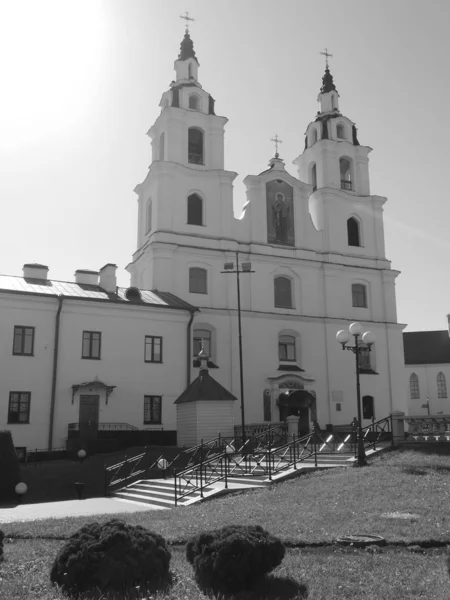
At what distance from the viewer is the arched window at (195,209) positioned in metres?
41.7

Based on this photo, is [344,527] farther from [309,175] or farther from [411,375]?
[411,375]

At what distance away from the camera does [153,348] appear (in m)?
Result: 34.6

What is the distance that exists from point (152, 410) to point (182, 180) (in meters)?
15.9

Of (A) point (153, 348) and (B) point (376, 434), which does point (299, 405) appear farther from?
(B) point (376, 434)

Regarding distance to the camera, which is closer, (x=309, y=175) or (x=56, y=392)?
(x=56, y=392)

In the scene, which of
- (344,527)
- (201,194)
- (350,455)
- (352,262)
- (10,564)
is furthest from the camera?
(352,262)

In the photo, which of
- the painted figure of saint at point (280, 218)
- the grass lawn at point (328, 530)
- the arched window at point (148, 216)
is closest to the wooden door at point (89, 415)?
the arched window at point (148, 216)

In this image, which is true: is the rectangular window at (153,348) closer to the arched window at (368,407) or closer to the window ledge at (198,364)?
the window ledge at (198,364)

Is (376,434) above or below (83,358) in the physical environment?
below

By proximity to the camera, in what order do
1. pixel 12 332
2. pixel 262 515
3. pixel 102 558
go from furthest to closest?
1. pixel 12 332
2. pixel 262 515
3. pixel 102 558

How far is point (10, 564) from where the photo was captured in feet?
29.3

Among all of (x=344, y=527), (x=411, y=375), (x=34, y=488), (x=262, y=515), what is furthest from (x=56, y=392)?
(x=411, y=375)

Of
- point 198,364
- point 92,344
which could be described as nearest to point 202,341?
point 198,364

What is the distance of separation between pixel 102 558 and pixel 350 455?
51.7 ft
